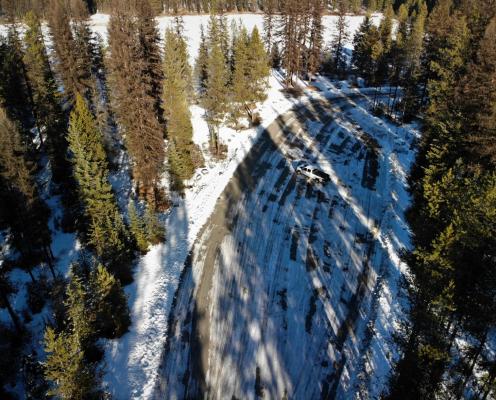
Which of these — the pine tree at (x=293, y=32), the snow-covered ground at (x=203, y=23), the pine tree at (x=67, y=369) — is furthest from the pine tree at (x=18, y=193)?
the snow-covered ground at (x=203, y=23)

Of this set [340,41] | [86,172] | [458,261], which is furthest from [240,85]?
[340,41]

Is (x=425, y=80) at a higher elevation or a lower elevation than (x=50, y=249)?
higher

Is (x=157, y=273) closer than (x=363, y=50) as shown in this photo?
Yes

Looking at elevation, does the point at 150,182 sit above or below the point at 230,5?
below

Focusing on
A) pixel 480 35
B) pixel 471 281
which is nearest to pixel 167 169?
pixel 471 281

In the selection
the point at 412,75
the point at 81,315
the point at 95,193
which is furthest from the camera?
the point at 412,75

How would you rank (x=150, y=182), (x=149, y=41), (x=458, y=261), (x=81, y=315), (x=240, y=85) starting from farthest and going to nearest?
1. (x=240, y=85)
2. (x=149, y=41)
3. (x=150, y=182)
4. (x=81, y=315)
5. (x=458, y=261)

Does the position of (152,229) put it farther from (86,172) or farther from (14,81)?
(14,81)

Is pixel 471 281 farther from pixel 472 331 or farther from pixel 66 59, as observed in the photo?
pixel 66 59
